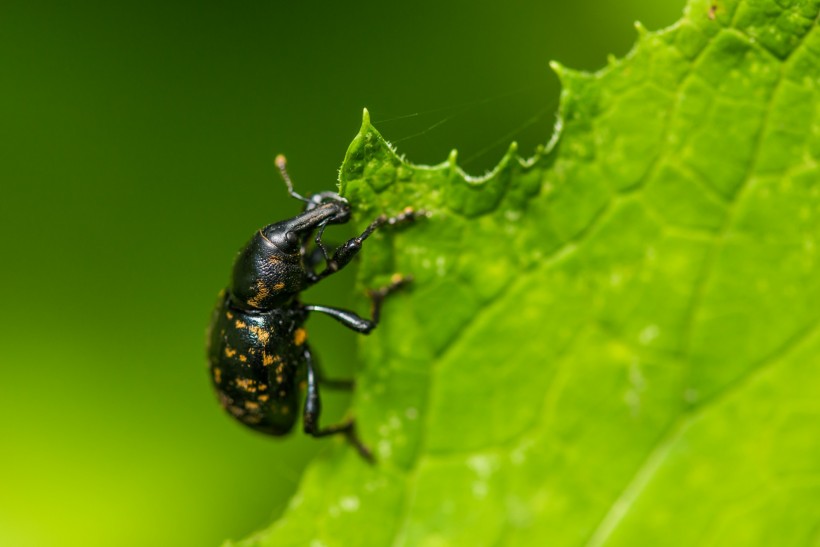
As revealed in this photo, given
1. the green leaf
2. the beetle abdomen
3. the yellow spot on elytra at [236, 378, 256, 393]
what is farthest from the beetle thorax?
the green leaf

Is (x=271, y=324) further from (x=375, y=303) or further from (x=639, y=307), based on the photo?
(x=639, y=307)

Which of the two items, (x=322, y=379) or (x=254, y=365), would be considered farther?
(x=322, y=379)

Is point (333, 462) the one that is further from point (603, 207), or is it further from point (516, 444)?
point (603, 207)

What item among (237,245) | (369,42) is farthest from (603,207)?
(237,245)

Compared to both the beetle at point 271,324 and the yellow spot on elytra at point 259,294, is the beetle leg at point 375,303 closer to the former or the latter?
the beetle at point 271,324

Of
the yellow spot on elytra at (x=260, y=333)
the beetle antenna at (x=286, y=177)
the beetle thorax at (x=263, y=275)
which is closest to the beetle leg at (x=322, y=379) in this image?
the yellow spot on elytra at (x=260, y=333)

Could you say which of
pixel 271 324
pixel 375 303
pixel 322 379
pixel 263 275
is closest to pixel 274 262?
pixel 263 275

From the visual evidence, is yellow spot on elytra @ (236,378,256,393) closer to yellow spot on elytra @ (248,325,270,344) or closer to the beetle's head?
yellow spot on elytra @ (248,325,270,344)

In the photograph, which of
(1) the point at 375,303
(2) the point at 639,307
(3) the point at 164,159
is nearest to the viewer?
(2) the point at 639,307
